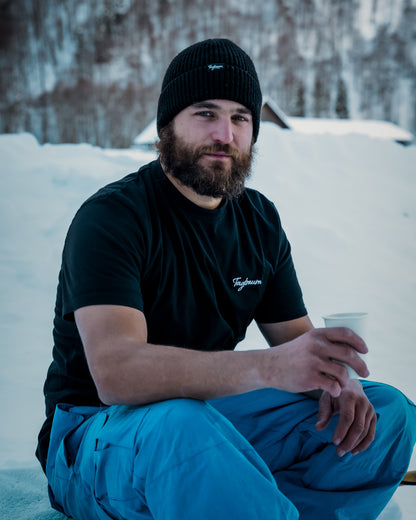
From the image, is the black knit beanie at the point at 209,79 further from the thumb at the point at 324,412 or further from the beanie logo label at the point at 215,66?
the thumb at the point at 324,412

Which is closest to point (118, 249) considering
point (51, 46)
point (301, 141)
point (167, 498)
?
point (167, 498)

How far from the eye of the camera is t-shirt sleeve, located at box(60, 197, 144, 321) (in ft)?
4.07

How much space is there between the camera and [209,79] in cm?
176

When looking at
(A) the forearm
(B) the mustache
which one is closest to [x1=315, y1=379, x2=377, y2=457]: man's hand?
(A) the forearm

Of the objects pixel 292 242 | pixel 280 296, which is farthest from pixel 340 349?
pixel 292 242

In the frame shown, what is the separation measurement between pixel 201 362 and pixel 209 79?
1.05 meters

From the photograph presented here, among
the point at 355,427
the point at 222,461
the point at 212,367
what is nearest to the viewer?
the point at 222,461

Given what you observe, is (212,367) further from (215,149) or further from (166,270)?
(215,149)

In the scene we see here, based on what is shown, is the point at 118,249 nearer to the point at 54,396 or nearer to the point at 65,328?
the point at 65,328

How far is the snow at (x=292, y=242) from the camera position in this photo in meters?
2.91

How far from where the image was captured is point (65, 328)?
1444mm

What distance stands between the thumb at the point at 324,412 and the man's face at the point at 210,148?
70 cm

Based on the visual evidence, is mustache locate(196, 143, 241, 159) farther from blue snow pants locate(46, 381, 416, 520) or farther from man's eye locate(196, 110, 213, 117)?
blue snow pants locate(46, 381, 416, 520)

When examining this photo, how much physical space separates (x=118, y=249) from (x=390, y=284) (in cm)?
474
